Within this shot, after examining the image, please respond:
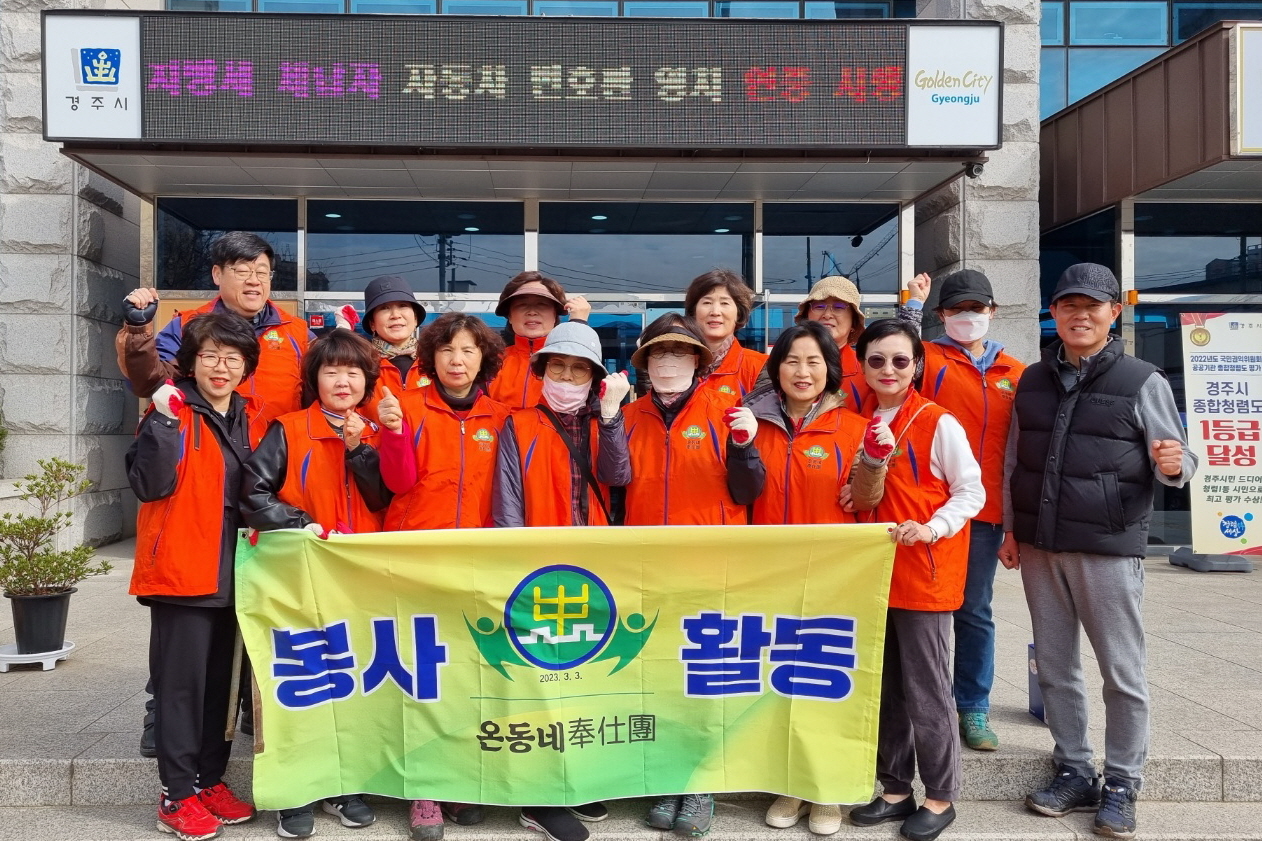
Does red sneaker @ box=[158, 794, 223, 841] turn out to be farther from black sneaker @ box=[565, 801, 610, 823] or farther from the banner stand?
the banner stand

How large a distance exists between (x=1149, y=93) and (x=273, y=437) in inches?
321

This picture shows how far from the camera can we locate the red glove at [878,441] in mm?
3361

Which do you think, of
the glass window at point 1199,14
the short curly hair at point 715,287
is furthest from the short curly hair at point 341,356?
the glass window at point 1199,14

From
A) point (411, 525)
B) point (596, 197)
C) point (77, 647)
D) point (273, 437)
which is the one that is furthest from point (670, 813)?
point (596, 197)

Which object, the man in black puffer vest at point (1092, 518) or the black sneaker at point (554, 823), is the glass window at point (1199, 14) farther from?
the black sneaker at point (554, 823)

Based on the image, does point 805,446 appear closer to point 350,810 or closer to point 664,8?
point 350,810

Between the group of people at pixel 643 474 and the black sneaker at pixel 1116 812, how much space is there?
0.03 feet

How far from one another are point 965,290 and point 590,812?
9.01 feet

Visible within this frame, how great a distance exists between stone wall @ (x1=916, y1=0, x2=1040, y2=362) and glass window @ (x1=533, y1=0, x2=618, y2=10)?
374 centimetres

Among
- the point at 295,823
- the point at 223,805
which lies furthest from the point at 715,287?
the point at 223,805

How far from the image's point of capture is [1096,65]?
10.7m

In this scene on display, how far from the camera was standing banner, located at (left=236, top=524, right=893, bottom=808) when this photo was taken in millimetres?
3609

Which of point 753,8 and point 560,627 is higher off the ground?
point 753,8

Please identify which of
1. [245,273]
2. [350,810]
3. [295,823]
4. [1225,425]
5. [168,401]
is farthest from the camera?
[1225,425]
